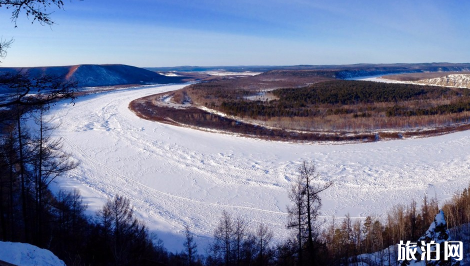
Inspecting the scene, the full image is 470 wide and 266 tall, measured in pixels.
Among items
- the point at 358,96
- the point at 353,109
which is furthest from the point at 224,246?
the point at 358,96

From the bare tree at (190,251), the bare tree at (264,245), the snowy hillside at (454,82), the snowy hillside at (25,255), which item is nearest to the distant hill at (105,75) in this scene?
the snowy hillside at (454,82)

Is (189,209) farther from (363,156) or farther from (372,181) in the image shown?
(363,156)

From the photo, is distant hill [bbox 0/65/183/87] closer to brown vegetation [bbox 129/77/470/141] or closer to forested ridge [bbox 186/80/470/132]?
brown vegetation [bbox 129/77/470/141]

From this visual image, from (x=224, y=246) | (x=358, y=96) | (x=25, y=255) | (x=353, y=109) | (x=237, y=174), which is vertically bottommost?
(x=224, y=246)

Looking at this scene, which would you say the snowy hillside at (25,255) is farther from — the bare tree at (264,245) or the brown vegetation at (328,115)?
the brown vegetation at (328,115)

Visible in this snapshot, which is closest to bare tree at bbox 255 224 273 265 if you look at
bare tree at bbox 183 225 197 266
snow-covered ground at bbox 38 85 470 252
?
snow-covered ground at bbox 38 85 470 252

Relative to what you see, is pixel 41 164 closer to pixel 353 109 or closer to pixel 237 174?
pixel 237 174
